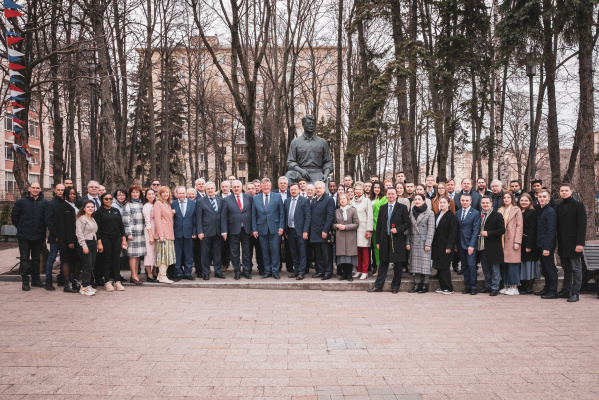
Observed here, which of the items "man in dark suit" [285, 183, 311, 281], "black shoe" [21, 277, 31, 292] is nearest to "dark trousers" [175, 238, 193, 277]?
"man in dark suit" [285, 183, 311, 281]

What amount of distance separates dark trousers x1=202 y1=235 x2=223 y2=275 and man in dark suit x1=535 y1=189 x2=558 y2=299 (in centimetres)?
676

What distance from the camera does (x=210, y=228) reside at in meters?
10.0

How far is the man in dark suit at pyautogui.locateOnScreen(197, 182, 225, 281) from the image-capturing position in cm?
999

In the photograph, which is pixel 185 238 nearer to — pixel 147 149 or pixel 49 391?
pixel 49 391

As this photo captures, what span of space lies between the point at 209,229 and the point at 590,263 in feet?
26.0

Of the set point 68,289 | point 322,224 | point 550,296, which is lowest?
point 550,296

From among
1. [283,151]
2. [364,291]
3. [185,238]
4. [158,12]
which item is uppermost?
[158,12]

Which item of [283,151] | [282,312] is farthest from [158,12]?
[282,312]

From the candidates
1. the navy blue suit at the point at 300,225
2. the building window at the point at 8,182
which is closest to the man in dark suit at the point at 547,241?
the navy blue suit at the point at 300,225

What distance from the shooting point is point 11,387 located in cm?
438

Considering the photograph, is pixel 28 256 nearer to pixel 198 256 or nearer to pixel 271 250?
pixel 198 256

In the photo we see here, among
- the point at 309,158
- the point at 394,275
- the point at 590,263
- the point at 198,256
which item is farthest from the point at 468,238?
the point at 198,256

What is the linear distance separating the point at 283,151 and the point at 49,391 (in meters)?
24.4

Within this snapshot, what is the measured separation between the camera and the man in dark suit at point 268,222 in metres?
10.2
